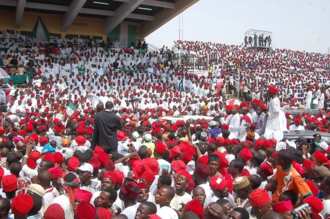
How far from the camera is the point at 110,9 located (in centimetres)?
2588

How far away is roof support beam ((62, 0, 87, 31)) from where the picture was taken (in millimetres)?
22597

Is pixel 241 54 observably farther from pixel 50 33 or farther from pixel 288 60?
pixel 50 33

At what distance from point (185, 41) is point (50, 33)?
40.9ft

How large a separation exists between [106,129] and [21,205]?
295cm

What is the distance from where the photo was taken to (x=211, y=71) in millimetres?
24250

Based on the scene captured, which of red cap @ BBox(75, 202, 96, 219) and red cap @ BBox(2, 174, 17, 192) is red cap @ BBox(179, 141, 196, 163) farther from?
red cap @ BBox(75, 202, 96, 219)

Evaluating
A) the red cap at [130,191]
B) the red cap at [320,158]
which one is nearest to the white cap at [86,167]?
the red cap at [130,191]

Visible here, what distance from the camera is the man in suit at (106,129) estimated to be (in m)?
5.95

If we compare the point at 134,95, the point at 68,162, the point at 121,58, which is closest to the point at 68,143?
the point at 68,162

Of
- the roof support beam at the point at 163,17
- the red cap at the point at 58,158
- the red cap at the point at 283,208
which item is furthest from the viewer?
the roof support beam at the point at 163,17

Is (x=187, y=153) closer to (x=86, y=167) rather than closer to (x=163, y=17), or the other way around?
(x=86, y=167)

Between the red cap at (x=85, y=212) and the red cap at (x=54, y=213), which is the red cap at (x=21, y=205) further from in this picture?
the red cap at (x=85, y=212)

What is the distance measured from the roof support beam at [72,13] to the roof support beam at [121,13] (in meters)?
2.53

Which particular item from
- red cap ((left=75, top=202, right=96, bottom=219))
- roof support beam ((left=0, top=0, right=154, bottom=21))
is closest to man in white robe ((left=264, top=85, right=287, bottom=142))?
red cap ((left=75, top=202, right=96, bottom=219))
